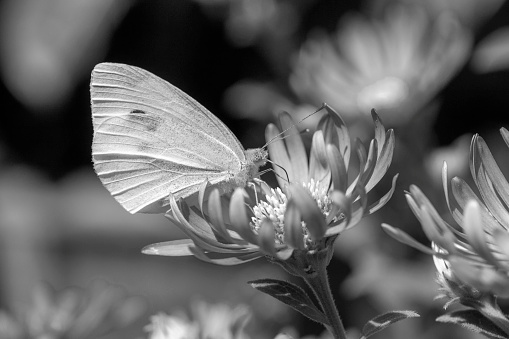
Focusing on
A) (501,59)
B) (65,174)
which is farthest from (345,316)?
(65,174)

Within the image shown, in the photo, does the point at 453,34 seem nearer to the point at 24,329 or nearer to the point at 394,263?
the point at 394,263

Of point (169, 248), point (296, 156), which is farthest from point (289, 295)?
point (296, 156)

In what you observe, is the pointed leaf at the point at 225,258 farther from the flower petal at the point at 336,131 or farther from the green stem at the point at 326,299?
the flower petal at the point at 336,131

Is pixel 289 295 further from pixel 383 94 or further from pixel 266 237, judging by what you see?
pixel 383 94

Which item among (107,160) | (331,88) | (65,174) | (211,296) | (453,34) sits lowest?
(211,296)

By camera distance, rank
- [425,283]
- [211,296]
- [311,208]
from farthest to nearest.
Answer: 1. [211,296]
2. [425,283]
3. [311,208]
